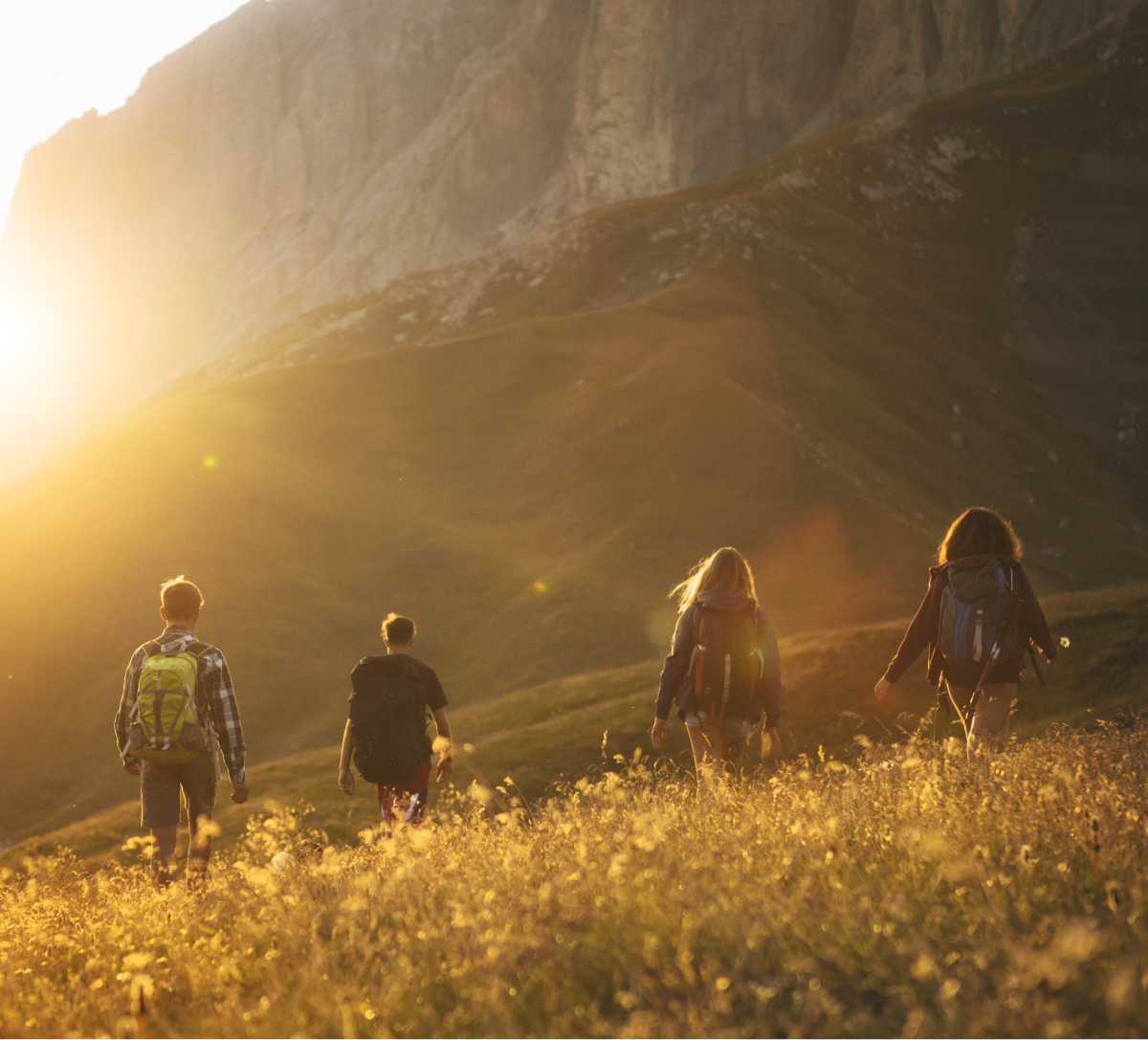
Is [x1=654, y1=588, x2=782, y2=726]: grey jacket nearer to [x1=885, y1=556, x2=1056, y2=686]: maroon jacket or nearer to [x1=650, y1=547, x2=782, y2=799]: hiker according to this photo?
[x1=650, y1=547, x2=782, y2=799]: hiker

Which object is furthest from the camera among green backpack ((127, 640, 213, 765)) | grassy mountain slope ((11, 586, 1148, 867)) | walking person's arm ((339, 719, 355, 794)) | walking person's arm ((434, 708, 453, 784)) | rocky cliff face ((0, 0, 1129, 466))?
rocky cliff face ((0, 0, 1129, 466))

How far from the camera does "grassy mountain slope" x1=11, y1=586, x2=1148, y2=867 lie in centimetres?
1605

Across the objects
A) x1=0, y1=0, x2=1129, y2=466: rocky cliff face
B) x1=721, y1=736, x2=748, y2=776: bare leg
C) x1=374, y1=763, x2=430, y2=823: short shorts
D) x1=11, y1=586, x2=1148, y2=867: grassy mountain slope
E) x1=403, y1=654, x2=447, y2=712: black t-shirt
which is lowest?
x1=11, y1=586, x2=1148, y2=867: grassy mountain slope

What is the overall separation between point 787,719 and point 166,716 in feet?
45.7

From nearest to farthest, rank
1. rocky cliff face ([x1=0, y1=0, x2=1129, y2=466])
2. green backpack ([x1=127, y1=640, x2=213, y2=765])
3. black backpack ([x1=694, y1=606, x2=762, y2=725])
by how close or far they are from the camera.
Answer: green backpack ([x1=127, y1=640, x2=213, y2=765]) → black backpack ([x1=694, y1=606, x2=762, y2=725]) → rocky cliff face ([x1=0, y1=0, x2=1129, y2=466])

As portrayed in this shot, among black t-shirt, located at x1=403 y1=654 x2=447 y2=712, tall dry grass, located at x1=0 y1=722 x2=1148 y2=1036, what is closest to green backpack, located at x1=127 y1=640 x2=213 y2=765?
tall dry grass, located at x1=0 y1=722 x2=1148 y2=1036

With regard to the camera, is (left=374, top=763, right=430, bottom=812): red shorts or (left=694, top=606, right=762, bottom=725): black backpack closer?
(left=694, top=606, right=762, bottom=725): black backpack

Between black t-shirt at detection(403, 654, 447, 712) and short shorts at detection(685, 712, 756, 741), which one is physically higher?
black t-shirt at detection(403, 654, 447, 712)

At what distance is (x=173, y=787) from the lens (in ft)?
22.5

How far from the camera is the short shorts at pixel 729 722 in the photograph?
696 centimetres

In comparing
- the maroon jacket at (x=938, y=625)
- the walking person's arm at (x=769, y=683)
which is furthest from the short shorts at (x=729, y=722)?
the maroon jacket at (x=938, y=625)

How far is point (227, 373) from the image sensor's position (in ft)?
255

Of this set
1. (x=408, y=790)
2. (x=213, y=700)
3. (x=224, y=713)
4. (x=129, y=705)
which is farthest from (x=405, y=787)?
(x=129, y=705)

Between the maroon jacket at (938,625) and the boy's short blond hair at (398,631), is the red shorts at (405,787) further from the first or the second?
the maroon jacket at (938,625)
